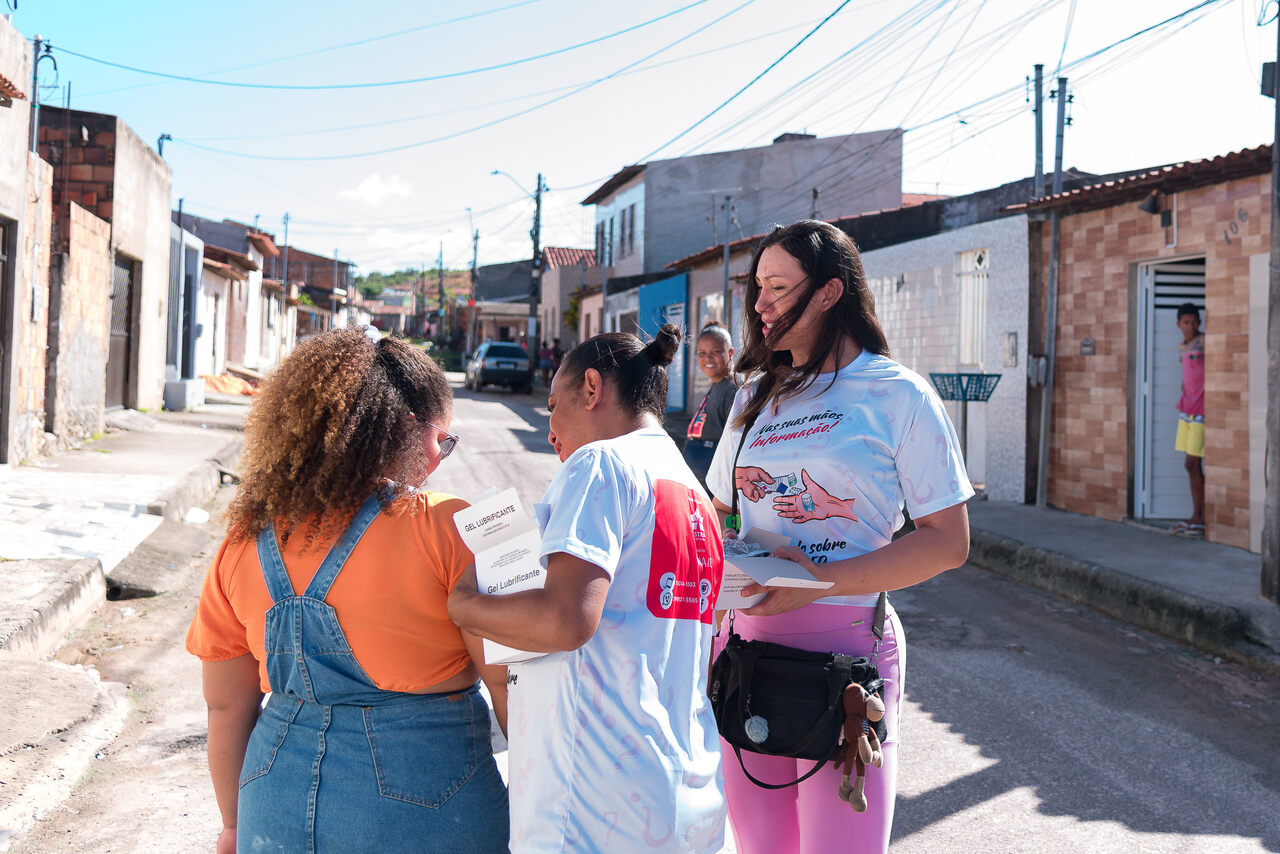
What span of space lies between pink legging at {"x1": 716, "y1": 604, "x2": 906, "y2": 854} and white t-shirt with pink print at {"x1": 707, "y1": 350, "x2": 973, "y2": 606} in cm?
7

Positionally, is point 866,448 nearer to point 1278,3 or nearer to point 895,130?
point 1278,3

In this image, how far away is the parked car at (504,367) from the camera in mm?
31266

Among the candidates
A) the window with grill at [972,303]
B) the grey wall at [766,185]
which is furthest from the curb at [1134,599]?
the grey wall at [766,185]

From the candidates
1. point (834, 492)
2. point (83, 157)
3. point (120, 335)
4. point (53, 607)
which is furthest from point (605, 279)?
point (834, 492)

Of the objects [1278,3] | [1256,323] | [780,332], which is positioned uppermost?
[1278,3]

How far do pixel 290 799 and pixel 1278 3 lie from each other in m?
7.34

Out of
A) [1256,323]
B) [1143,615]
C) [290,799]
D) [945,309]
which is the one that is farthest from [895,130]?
[290,799]

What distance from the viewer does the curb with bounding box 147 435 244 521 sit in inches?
340

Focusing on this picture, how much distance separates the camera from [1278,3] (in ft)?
21.6

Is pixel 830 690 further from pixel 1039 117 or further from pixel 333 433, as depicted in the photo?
pixel 1039 117

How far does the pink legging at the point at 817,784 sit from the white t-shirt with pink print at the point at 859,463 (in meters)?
0.07

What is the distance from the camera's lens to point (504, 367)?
103ft

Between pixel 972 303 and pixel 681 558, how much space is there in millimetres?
11386

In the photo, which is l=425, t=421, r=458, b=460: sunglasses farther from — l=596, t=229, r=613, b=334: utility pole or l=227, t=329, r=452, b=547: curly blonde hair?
l=596, t=229, r=613, b=334: utility pole
